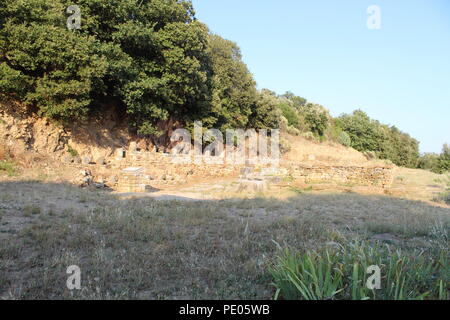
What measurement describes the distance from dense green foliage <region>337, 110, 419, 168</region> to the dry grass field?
36.3 metres

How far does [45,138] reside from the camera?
13.1 metres

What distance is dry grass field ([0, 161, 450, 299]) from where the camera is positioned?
294 centimetres

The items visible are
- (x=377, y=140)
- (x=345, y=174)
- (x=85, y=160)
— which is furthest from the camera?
(x=377, y=140)

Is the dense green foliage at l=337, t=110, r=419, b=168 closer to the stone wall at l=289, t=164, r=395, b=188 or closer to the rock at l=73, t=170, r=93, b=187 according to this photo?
the stone wall at l=289, t=164, r=395, b=188

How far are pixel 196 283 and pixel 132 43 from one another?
15.6 m

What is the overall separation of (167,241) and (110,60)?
1197 centimetres

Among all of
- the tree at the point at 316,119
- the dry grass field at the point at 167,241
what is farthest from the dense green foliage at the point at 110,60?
the tree at the point at 316,119

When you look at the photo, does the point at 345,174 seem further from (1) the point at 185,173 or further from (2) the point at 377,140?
(2) the point at 377,140

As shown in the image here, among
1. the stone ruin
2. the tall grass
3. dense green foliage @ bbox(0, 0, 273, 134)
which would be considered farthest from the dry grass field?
dense green foliage @ bbox(0, 0, 273, 134)

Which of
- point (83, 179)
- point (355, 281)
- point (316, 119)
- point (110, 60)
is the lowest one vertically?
point (355, 281)

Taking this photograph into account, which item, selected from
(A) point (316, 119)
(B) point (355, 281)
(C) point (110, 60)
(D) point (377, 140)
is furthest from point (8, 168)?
(D) point (377, 140)

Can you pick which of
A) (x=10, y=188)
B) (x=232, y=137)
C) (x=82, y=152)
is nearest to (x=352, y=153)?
(x=232, y=137)

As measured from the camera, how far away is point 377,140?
40531 mm
